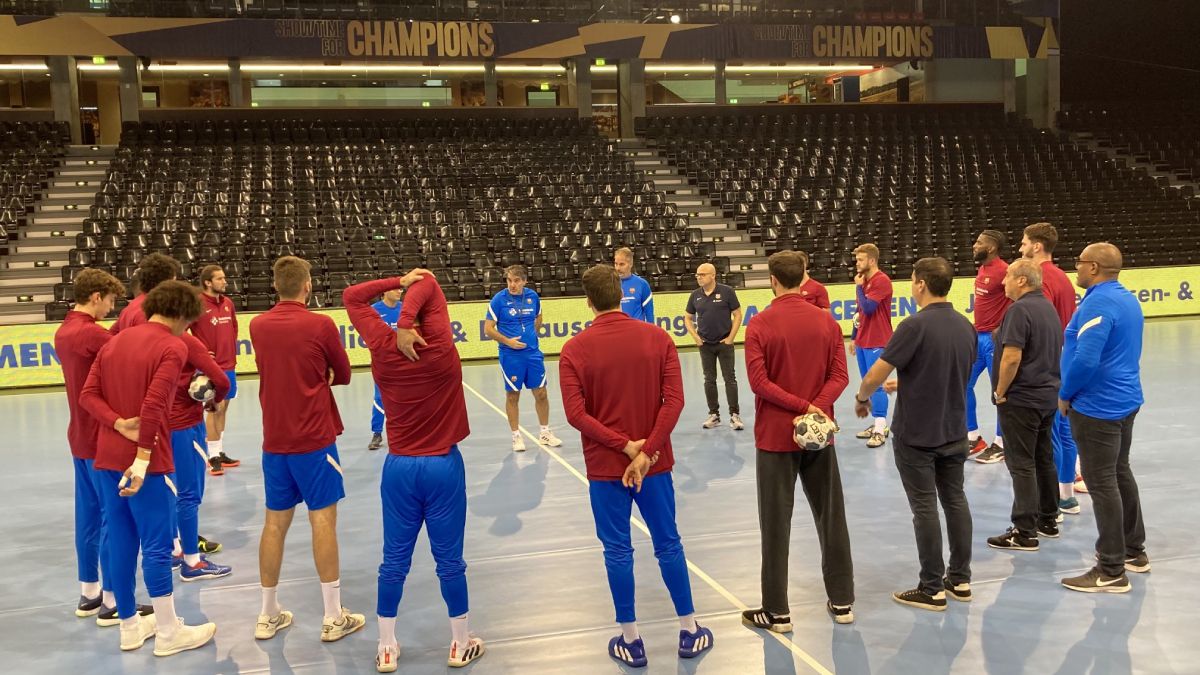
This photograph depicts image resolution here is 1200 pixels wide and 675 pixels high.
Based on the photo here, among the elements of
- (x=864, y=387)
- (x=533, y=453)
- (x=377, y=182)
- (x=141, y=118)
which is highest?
(x=141, y=118)

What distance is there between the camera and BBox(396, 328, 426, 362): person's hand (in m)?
4.30

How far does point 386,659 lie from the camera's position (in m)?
4.65

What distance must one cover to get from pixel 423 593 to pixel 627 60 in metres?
24.1

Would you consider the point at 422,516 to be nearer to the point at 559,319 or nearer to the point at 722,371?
the point at 722,371

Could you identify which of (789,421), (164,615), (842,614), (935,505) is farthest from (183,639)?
(935,505)

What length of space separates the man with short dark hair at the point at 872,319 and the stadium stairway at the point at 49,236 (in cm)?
1351

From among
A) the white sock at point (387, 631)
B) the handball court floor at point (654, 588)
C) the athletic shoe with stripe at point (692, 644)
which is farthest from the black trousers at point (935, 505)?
the white sock at point (387, 631)

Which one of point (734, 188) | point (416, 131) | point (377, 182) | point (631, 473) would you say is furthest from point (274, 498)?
point (416, 131)

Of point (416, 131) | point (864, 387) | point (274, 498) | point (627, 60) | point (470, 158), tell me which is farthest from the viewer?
point (627, 60)

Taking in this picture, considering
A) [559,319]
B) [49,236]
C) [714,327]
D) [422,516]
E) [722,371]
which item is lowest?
[559,319]

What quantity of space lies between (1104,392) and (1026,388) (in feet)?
2.27

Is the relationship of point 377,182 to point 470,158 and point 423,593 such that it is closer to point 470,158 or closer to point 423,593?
point 470,158

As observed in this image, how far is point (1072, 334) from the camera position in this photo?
18.5 feet

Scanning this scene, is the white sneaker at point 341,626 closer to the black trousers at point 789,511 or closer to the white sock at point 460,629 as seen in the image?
the white sock at point 460,629
